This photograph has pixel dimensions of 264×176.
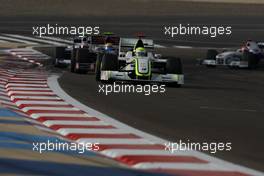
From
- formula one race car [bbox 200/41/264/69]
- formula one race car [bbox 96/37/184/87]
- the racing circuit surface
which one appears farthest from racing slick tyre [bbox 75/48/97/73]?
formula one race car [bbox 200/41/264/69]

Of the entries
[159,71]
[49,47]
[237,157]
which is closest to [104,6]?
[49,47]

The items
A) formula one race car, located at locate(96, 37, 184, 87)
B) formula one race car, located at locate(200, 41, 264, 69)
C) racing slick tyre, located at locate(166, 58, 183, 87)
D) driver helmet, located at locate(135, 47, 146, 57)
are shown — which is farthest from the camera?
formula one race car, located at locate(200, 41, 264, 69)

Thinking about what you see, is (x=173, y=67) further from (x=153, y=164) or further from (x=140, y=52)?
(x=153, y=164)

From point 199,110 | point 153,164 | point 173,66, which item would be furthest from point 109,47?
point 153,164

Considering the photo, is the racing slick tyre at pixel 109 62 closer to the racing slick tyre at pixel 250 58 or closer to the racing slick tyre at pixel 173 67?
the racing slick tyre at pixel 173 67

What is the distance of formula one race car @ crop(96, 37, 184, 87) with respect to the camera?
18.3 metres

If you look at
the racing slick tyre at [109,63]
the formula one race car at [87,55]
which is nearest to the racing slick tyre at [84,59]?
the formula one race car at [87,55]

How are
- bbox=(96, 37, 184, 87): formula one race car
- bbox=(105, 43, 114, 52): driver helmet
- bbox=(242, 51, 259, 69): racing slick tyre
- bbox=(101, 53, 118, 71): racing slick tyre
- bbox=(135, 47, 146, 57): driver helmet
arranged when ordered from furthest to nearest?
bbox=(242, 51, 259, 69): racing slick tyre
bbox=(105, 43, 114, 52): driver helmet
bbox=(135, 47, 146, 57): driver helmet
bbox=(101, 53, 118, 71): racing slick tyre
bbox=(96, 37, 184, 87): formula one race car

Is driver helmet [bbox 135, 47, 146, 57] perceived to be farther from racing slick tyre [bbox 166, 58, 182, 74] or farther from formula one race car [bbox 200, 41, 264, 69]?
formula one race car [bbox 200, 41, 264, 69]

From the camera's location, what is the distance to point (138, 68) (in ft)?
59.9

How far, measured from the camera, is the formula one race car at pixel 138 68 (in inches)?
719

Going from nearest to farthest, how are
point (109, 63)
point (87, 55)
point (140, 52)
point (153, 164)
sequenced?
point (153, 164) < point (109, 63) < point (140, 52) < point (87, 55)

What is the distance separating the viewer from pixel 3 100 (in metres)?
14.0

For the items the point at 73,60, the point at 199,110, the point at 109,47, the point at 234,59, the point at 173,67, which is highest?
the point at 109,47
